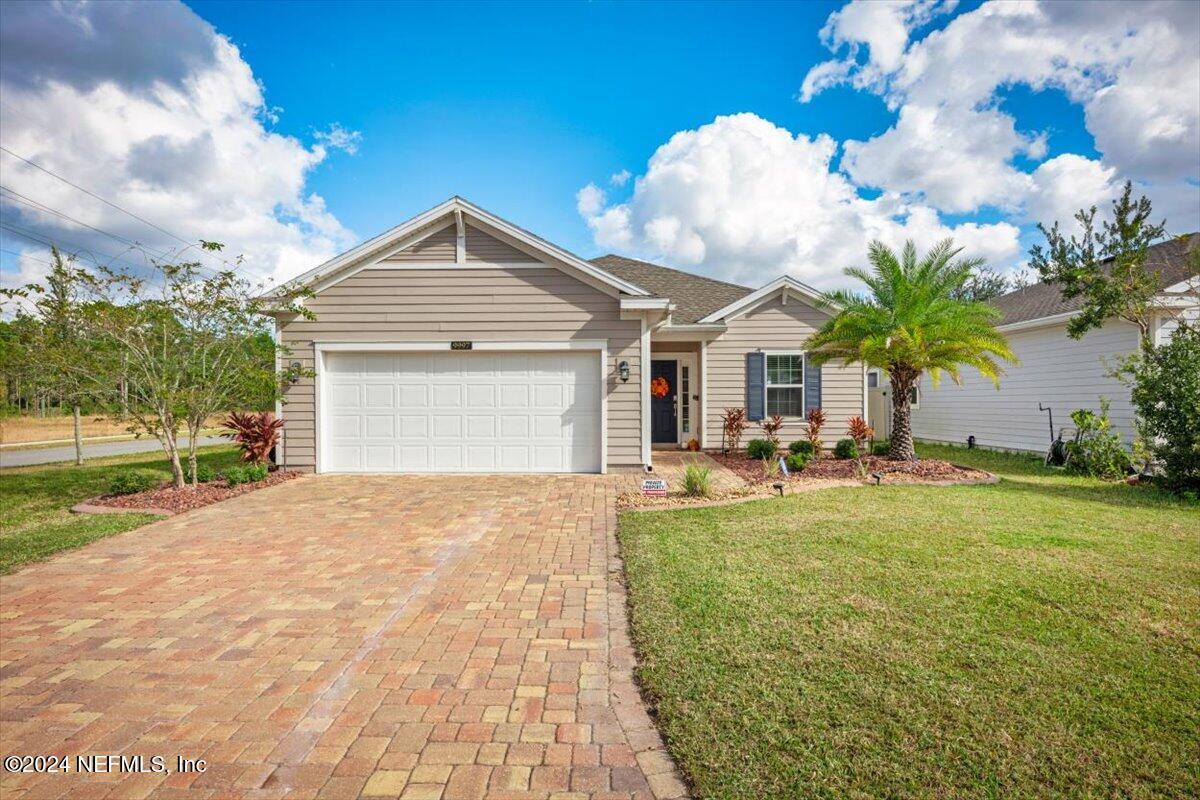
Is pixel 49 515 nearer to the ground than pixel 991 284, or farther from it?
nearer to the ground

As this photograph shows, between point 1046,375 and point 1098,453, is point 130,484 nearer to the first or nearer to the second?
point 1098,453

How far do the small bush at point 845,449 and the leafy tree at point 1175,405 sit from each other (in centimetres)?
467

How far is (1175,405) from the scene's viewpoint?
8.60 meters

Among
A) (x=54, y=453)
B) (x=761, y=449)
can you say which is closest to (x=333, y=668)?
(x=761, y=449)

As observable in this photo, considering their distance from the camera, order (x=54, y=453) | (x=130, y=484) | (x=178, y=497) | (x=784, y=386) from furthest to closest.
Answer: (x=54, y=453) → (x=784, y=386) → (x=130, y=484) → (x=178, y=497)

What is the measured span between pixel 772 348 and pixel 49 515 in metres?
13.5

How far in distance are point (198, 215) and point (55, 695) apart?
2909 cm

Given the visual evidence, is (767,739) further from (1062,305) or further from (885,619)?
(1062,305)

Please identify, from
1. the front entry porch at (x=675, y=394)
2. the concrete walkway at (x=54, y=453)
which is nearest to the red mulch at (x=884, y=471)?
the front entry porch at (x=675, y=394)

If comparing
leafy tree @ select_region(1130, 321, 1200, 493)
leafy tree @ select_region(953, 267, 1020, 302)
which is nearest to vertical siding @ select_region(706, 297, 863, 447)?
leafy tree @ select_region(1130, 321, 1200, 493)

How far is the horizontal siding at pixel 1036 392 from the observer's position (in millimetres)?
11377

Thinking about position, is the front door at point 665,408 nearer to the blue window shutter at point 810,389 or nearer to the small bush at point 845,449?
the blue window shutter at point 810,389

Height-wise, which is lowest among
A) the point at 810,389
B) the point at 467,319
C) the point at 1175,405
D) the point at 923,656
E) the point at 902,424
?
the point at 923,656

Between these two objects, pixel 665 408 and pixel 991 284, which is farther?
pixel 991 284
